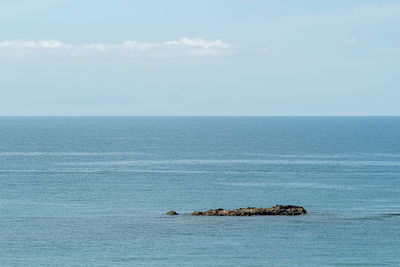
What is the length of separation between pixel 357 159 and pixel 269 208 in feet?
257

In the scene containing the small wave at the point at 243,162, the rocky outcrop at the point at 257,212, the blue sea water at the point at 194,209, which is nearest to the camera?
the blue sea water at the point at 194,209

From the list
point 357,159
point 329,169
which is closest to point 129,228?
point 329,169

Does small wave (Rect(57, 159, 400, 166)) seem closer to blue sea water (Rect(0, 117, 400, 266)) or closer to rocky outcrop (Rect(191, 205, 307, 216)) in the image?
blue sea water (Rect(0, 117, 400, 266))

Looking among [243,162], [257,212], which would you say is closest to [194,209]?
[257,212]

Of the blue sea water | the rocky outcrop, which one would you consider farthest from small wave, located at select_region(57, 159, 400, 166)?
the rocky outcrop

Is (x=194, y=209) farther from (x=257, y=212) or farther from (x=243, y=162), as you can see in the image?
(x=243, y=162)

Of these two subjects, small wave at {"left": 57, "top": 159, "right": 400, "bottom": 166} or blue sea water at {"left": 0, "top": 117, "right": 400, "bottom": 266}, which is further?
small wave at {"left": 57, "top": 159, "right": 400, "bottom": 166}

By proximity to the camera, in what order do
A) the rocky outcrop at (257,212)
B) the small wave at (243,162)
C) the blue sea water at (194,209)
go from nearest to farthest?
the blue sea water at (194,209), the rocky outcrop at (257,212), the small wave at (243,162)

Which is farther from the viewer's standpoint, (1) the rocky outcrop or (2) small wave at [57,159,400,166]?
(2) small wave at [57,159,400,166]

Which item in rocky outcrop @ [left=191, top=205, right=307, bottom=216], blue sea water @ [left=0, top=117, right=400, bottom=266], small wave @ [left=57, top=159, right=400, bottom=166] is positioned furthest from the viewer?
small wave @ [left=57, top=159, right=400, bottom=166]

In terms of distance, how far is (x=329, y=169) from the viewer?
139 meters

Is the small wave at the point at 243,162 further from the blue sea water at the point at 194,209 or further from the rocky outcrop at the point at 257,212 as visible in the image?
the rocky outcrop at the point at 257,212

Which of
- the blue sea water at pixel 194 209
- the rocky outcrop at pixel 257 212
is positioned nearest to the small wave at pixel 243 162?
the blue sea water at pixel 194 209

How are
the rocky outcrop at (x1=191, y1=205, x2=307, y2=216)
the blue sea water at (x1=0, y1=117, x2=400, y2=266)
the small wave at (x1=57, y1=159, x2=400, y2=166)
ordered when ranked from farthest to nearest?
the small wave at (x1=57, y1=159, x2=400, y2=166) < the rocky outcrop at (x1=191, y1=205, x2=307, y2=216) < the blue sea water at (x1=0, y1=117, x2=400, y2=266)
